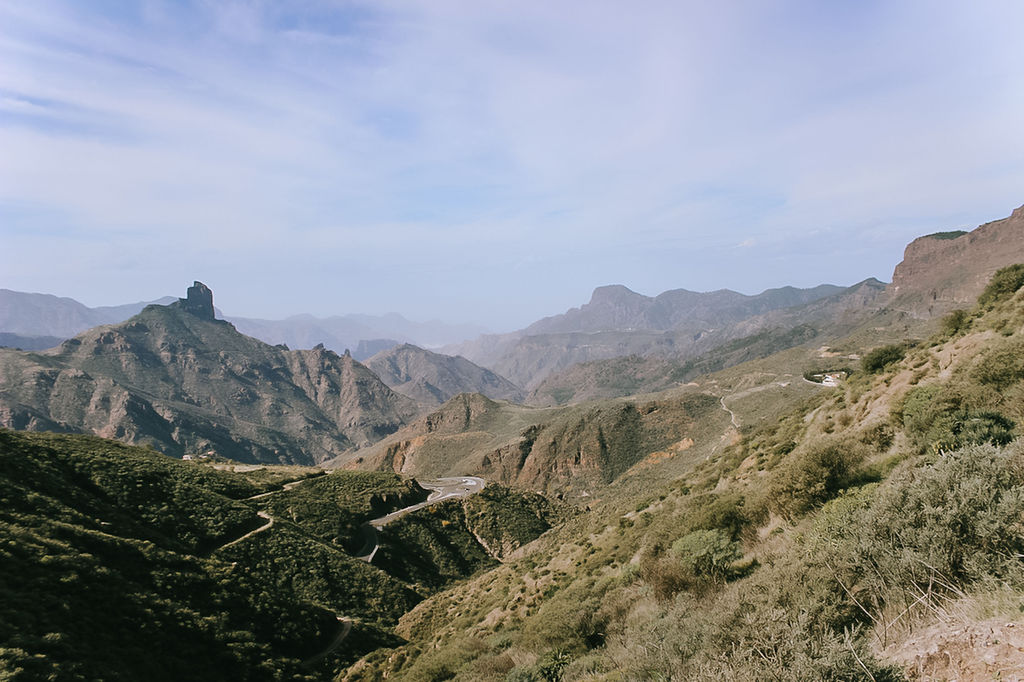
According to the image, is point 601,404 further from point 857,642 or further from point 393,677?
point 857,642

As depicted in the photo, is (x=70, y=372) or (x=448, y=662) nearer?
(x=448, y=662)

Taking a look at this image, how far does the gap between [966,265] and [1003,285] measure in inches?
8617

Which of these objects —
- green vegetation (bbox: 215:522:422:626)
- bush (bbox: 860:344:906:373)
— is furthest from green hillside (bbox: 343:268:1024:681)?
green vegetation (bbox: 215:522:422:626)

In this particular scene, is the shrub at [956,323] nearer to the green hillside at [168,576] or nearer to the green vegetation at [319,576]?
the green hillside at [168,576]

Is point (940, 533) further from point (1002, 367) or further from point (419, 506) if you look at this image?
point (419, 506)

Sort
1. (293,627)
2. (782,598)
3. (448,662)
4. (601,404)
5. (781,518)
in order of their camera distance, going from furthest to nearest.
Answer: (601,404) → (293,627) → (448,662) → (781,518) → (782,598)

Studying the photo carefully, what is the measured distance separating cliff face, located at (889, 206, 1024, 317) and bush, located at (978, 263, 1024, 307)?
6771 inches

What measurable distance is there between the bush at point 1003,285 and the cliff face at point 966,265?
172 meters

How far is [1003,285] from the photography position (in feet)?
94.9

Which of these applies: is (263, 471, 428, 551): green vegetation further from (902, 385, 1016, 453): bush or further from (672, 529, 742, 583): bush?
(902, 385, 1016, 453): bush

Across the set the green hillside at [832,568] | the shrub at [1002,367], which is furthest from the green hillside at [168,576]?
the shrub at [1002,367]

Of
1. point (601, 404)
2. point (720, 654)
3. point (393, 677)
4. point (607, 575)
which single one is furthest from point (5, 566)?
point (601, 404)

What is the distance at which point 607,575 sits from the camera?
19.6 metres

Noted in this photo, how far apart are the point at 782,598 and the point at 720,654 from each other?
197cm
